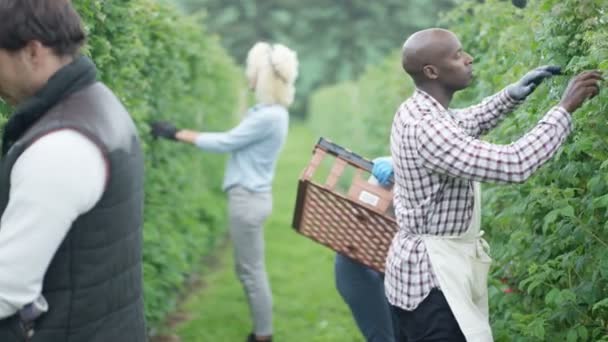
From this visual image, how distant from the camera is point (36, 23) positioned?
94.9 inches

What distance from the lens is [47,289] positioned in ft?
8.07

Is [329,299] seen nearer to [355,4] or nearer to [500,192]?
[500,192]

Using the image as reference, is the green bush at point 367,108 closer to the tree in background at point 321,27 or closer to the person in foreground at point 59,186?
the person in foreground at point 59,186

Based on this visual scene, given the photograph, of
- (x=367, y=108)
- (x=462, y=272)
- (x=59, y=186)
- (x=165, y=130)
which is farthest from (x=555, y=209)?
(x=367, y=108)

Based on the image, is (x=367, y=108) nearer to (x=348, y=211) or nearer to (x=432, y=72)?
(x=348, y=211)

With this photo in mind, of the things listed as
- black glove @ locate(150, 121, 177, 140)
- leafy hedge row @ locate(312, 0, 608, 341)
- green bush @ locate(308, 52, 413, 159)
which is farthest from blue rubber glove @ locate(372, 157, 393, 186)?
green bush @ locate(308, 52, 413, 159)

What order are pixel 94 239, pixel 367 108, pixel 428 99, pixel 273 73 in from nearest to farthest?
pixel 94 239
pixel 428 99
pixel 273 73
pixel 367 108

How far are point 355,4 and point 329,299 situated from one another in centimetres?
3876

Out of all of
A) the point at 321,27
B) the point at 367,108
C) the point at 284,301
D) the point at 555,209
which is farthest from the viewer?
the point at 321,27

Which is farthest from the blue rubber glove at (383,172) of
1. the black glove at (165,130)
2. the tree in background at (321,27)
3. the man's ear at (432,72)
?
the tree in background at (321,27)

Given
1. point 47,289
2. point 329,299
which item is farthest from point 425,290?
point 329,299

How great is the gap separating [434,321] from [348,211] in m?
1.07

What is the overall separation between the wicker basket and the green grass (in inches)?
93.3

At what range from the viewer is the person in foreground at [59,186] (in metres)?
2.33
